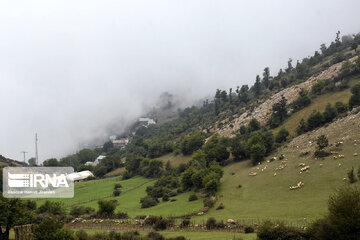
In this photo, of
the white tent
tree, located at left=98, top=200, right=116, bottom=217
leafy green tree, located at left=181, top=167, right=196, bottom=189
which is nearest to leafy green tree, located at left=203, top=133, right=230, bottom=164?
leafy green tree, located at left=181, top=167, right=196, bottom=189

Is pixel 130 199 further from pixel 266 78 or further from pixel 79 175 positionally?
pixel 266 78

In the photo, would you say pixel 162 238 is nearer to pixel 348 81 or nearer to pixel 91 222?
pixel 91 222

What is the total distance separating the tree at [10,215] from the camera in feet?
149

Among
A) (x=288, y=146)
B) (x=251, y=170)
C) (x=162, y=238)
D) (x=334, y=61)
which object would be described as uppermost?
(x=334, y=61)

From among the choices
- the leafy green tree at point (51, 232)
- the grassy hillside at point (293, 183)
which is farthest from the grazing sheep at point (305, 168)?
the leafy green tree at point (51, 232)

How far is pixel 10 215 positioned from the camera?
46.2 metres

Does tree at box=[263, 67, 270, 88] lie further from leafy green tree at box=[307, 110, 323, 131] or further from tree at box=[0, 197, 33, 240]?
tree at box=[0, 197, 33, 240]

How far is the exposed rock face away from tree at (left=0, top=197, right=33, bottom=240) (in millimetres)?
91232

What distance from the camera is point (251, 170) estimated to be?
254 feet

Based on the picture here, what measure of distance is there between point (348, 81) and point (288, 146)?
4755 centimetres

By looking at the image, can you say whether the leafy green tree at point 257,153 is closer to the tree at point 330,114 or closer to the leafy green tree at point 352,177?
the tree at point 330,114

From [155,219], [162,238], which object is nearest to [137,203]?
[155,219]

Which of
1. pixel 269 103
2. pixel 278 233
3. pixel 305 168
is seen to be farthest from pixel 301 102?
pixel 278 233

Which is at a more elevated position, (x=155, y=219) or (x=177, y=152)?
(x=177, y=152)
